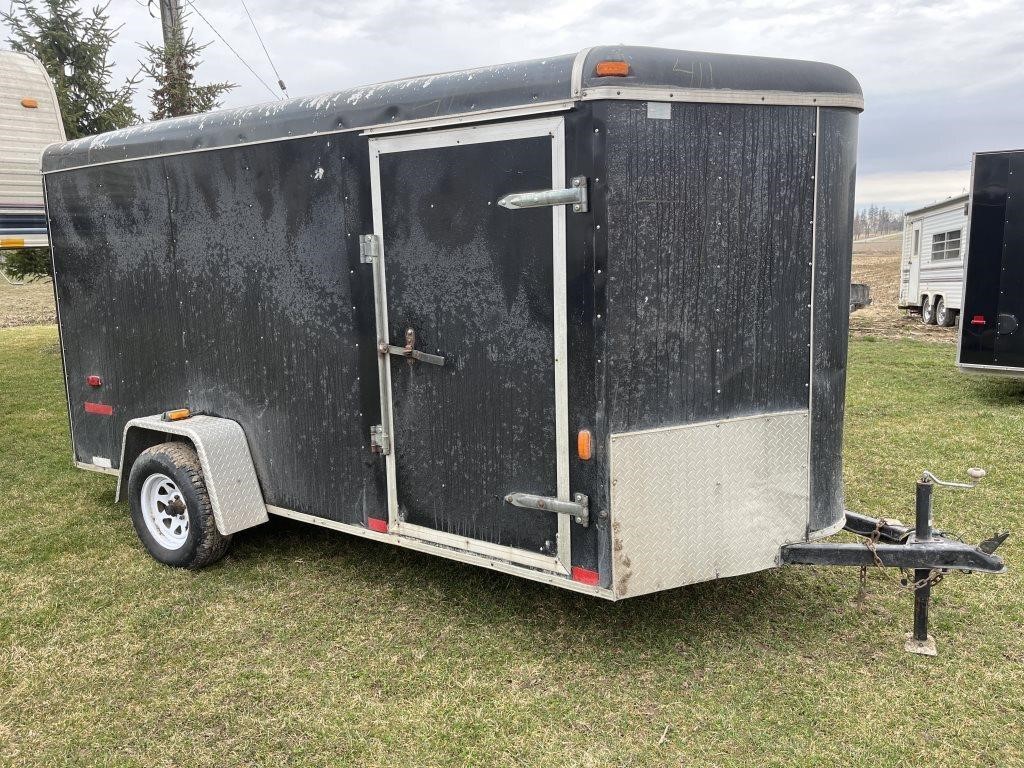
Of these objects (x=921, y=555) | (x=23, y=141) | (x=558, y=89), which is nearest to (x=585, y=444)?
(x=558, y=89)

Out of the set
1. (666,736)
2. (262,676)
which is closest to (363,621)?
(262,676)

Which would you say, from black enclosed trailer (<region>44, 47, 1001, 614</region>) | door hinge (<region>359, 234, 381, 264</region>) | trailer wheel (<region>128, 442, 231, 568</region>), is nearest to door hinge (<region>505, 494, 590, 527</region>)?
black enclosed trailer (<region>44, 47, 1001, 614</region>)

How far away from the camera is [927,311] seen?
17.2 m

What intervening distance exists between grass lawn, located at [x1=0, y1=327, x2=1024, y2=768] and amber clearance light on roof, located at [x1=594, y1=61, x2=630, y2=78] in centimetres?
250

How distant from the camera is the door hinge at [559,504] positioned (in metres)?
3.38

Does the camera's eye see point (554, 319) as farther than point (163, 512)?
No

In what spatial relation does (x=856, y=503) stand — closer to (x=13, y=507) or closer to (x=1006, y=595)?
(x=1006, y=595)

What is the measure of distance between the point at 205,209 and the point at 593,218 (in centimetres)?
245

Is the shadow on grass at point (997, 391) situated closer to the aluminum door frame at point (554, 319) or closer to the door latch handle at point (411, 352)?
the aluminum door frame at point (554, 319)

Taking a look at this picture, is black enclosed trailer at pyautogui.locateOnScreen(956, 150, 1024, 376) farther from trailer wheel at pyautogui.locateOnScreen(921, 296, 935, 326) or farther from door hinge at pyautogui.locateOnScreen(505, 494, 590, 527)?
trailer wheel at pyautogui.locateOnScreen(921, 296, 935, 326)

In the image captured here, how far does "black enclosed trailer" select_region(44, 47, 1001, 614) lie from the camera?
10.6 ft

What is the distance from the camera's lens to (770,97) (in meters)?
3.33

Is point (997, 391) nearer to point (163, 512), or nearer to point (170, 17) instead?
point (163, 512)

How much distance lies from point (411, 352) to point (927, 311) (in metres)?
16.4
